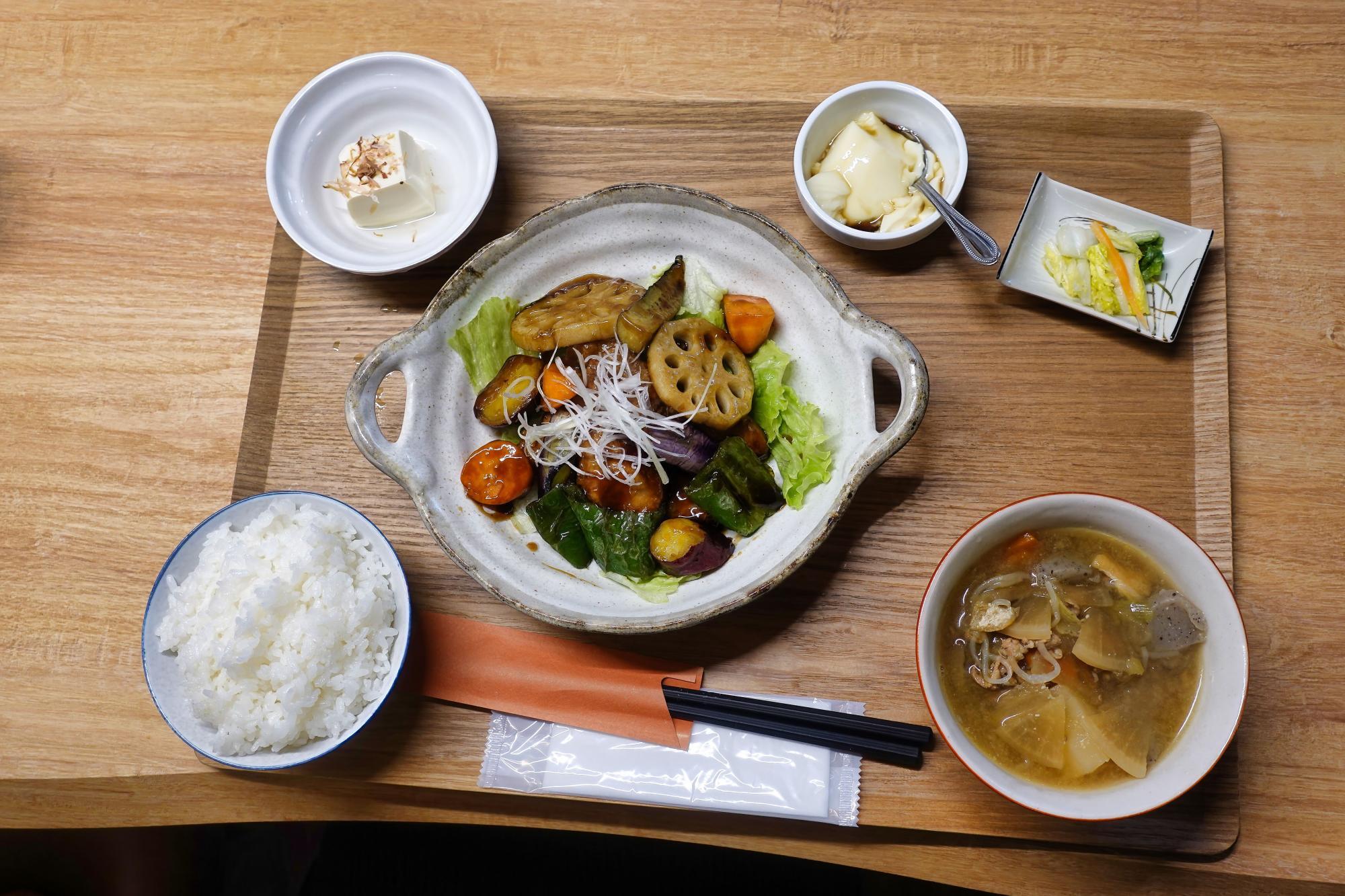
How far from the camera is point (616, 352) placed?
240 cm

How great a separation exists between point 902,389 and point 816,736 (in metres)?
0.93

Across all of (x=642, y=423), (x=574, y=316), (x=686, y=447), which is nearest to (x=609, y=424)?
(x=642, y=423)

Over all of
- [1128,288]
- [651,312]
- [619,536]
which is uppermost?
[1128,288]

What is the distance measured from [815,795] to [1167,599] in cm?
98

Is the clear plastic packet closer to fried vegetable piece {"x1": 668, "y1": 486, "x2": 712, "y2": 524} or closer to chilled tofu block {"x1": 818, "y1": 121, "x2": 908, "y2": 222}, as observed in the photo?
fried vegetable piece {"x1": 668, "y1": 486, "x2": 712, "y2": 524}

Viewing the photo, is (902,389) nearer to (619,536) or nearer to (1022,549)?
(1022,549)

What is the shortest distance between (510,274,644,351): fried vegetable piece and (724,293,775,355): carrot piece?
26 centimetres

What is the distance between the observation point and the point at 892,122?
257 centimetres

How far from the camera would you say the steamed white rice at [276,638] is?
2.15 m

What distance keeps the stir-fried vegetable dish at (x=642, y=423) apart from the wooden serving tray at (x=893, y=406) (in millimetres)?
233

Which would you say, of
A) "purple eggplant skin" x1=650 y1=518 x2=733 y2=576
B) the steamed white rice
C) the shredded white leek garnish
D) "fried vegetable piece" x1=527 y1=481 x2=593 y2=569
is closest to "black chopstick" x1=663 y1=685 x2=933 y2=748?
"purple eggplant skin" x1=650 y1=518 x2=733 y2=576

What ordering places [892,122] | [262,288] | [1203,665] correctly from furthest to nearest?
1. [262,288]
2. [892,122]
3. [1203,665]

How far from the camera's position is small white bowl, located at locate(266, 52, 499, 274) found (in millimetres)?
2611

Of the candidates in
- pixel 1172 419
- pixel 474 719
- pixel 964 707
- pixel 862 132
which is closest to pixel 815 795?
pixel 964 707
